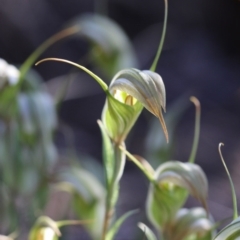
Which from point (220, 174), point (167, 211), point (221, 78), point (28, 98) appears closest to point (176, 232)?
point (167, 211)

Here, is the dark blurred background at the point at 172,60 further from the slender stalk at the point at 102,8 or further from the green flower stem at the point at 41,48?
the green flower stem at the point at 41,48

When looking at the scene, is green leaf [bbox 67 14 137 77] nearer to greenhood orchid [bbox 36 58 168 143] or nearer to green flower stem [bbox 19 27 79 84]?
green flower stem [bbox 19 27 79 84]

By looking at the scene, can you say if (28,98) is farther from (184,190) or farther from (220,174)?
(220,174)

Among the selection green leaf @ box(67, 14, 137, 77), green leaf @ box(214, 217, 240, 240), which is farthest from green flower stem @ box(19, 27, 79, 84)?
green leaf @ box(214, 217, 240, 240)

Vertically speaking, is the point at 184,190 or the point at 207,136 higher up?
the point at 184,190

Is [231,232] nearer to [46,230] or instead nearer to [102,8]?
[46,230]
